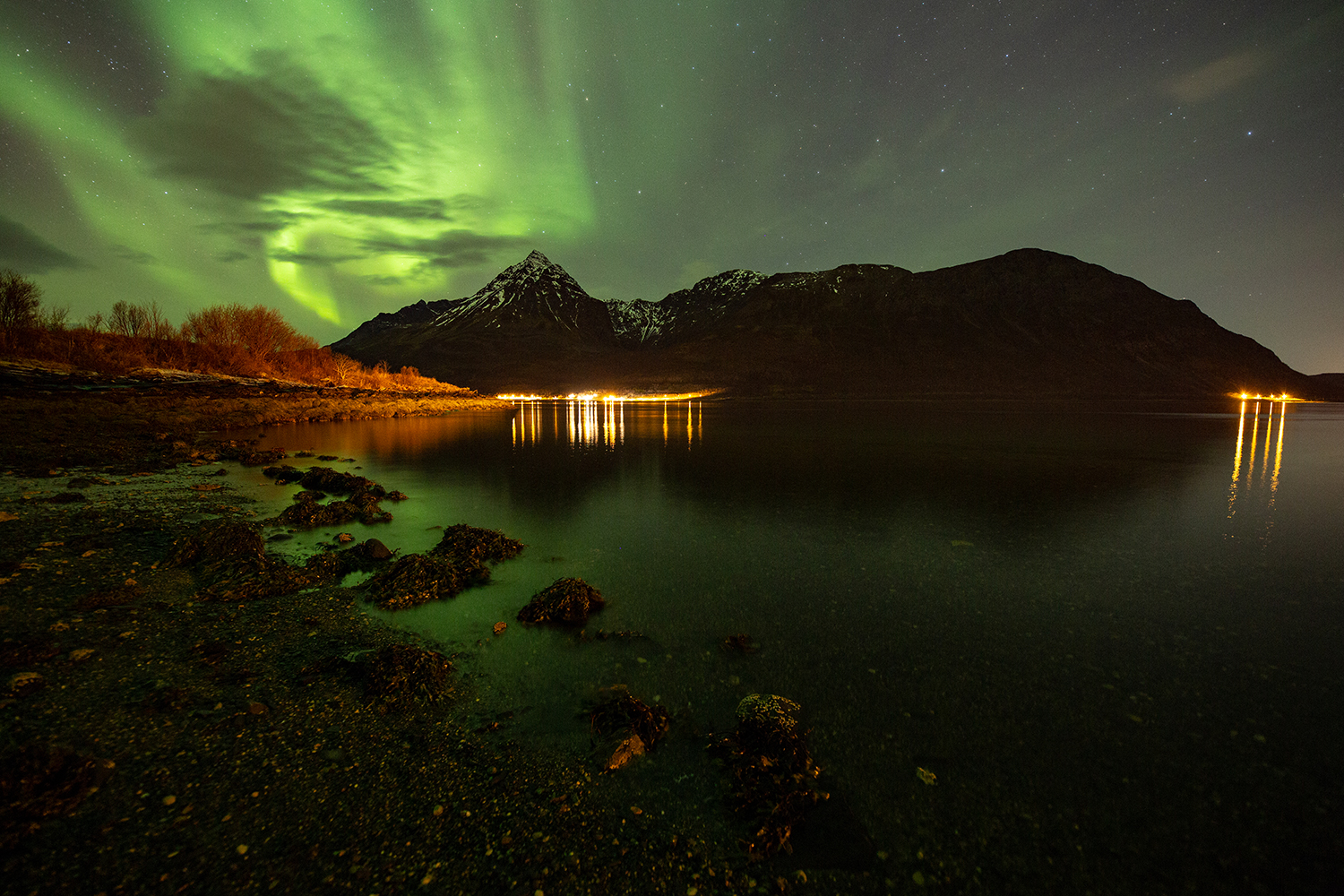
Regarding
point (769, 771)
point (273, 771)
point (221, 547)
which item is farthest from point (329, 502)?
point (769, 771)

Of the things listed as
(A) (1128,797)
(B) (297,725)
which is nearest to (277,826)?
(B) (297,725)

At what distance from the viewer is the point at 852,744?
3.92 m

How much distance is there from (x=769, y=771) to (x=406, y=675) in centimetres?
319

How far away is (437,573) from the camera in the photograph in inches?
265

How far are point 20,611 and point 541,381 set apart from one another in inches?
7514

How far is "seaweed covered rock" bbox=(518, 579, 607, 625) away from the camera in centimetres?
592

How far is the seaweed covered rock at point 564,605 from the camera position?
592 cm

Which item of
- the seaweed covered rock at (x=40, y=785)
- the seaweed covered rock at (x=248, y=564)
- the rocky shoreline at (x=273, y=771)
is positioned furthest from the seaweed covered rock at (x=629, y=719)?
the seaweed covered rock at (x=248, y=564)

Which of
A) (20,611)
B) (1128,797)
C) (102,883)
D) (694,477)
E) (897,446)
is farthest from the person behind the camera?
(897,446)

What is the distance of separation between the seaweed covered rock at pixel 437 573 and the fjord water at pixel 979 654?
0.29 m

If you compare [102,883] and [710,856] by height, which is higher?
[102,883]

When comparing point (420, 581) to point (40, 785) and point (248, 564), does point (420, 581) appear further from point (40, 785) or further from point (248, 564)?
point (40, 785)

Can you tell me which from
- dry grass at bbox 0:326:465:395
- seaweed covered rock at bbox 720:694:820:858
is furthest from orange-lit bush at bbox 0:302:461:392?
seaweed covered rock at bbox 720:694:820:858

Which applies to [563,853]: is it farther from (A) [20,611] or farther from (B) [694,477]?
(B) [694,477]
